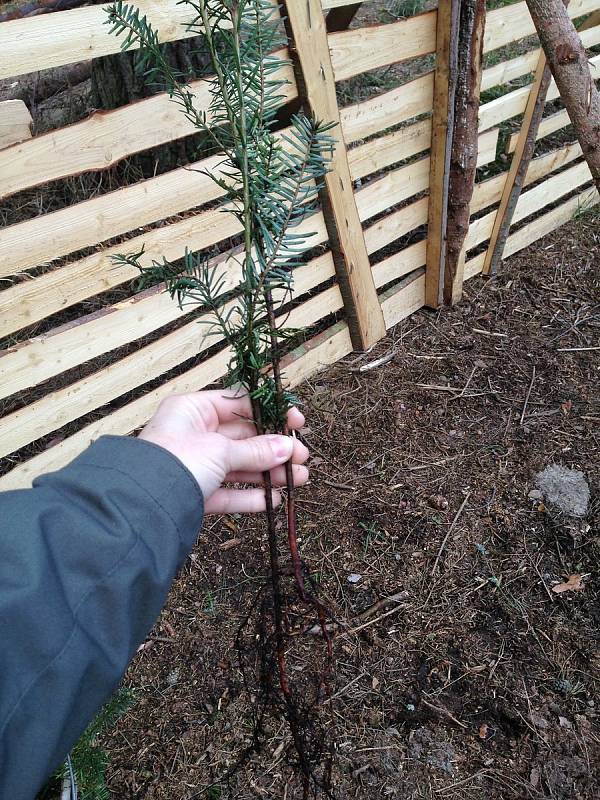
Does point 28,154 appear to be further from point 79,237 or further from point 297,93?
point 297,93

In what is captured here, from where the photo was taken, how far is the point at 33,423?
230 centimetres

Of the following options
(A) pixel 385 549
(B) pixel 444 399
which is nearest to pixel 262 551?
(A) pixel 385 549

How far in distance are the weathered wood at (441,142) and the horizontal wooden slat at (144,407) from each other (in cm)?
72

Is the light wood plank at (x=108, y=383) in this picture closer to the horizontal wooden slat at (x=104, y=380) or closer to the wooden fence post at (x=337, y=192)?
the horizontal wooden slat at (x=104, y=380)

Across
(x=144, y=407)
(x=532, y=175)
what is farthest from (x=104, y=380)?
(x=532, y=175)

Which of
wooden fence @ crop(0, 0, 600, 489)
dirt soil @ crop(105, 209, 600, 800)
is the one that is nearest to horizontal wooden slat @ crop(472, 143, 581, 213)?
wooden fence @ crop(0, 0, 600, 489)

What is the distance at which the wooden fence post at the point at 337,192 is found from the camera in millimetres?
2328

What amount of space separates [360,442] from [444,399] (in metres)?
0.50

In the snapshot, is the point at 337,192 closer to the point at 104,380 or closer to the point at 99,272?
the point at 99,272

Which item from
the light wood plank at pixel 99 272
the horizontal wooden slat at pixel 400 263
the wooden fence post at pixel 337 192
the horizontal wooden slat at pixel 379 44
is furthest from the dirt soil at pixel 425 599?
the horizontal wooden slat at pixel 379 44

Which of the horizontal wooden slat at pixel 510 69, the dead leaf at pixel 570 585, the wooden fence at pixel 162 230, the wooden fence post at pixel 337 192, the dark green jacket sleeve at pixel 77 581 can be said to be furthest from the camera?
the horizontal wooden slat at pixel 510 69

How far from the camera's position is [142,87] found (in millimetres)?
2711

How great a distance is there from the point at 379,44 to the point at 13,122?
1.55 m

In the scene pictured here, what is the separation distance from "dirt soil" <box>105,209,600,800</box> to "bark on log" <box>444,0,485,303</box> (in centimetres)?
50
